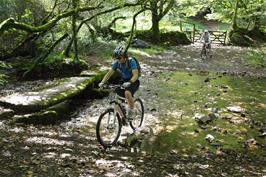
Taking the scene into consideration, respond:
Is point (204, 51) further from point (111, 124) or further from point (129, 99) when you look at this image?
point (111, 124)

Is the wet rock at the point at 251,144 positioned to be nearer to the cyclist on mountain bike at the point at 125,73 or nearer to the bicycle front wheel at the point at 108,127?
the cyclist on mountain bike at the point at 125,73

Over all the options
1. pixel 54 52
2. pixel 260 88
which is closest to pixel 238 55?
pixel 260 88

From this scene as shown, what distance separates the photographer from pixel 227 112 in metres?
13.4

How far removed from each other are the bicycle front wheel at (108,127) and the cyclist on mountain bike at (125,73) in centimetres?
65

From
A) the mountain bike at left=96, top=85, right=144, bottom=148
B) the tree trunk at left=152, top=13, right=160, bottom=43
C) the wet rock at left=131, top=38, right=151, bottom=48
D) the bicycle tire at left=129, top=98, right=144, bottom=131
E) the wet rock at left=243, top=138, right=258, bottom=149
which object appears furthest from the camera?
the tree trunk at left=152, top=13, right=160, bottom=43

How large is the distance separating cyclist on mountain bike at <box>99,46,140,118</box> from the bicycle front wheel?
25.7 inches

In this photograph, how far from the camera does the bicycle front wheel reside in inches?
352

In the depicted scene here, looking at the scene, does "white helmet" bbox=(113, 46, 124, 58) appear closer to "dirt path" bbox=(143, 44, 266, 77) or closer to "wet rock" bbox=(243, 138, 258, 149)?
"wet rock" bbox=(243, 138, 258, 149)

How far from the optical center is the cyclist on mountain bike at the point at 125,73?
9.06m

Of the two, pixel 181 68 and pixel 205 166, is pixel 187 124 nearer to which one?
pixel 205 166

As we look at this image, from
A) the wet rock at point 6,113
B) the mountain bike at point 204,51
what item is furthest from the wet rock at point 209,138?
the mountain bike at point 204,51

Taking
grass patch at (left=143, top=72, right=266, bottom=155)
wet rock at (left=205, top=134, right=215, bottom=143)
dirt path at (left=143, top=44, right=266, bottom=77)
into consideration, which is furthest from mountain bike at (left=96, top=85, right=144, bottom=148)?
dirt path at (left=143, top=44, right=266, bottom=77)

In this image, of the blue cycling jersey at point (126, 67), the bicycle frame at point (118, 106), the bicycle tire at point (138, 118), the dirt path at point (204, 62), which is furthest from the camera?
the dirt path at point (204, 62)

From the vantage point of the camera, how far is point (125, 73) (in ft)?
31.2
